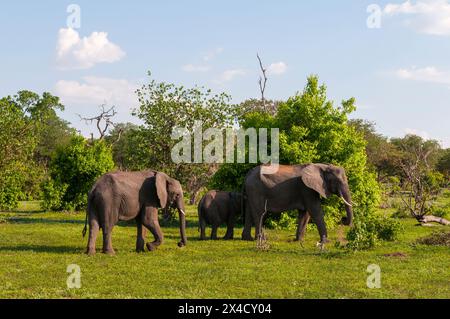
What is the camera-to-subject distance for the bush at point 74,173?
125 ft

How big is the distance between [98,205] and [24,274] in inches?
176

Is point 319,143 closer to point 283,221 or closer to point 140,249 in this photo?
point 283,221

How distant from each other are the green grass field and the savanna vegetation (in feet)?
0.11

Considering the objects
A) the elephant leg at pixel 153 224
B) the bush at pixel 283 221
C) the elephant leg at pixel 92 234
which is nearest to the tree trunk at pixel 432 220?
the bush at pixel 283 221

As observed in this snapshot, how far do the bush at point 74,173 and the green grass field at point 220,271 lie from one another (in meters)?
17.0

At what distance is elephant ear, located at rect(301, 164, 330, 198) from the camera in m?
21.1

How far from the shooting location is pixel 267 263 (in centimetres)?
1557

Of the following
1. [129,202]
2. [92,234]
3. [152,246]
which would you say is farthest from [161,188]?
[92,234]

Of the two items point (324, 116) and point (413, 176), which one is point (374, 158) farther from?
point (324, 116)

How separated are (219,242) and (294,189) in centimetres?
354

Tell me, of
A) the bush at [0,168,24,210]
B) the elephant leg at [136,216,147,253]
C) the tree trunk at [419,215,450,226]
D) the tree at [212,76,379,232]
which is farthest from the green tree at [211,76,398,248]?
the bush at [0,168,24,210]

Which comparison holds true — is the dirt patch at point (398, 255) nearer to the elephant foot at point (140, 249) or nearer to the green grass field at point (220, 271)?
the green grass field at point (220, 271)

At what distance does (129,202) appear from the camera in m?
18.4
